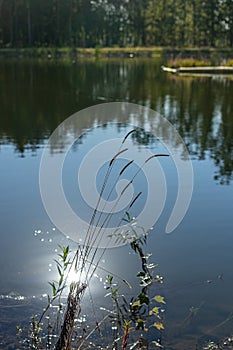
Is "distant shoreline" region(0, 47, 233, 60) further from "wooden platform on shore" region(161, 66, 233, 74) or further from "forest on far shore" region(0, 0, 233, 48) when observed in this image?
"wooden platform on shore" region(161, 66, 233, 74)

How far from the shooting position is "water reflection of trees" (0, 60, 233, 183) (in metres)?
17.1

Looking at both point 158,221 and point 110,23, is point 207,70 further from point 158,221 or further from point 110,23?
point 110,23

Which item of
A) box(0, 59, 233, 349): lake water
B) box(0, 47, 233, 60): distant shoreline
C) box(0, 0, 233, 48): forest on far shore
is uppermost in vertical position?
box(0, 0, 233, 48): forest on far shore

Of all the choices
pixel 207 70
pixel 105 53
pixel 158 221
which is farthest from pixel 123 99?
pixel 105 53

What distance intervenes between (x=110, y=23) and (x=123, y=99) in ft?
233

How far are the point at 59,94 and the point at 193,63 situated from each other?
2002cm

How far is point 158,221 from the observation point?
384 inches

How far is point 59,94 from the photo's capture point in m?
28.7

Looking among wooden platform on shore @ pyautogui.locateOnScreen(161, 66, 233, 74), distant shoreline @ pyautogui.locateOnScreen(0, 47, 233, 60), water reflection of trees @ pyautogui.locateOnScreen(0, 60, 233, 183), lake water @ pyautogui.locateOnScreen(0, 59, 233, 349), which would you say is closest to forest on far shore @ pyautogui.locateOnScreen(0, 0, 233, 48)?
distant shoreline @ pyautogui.locateOnScreen(0, 47, 233, 60)

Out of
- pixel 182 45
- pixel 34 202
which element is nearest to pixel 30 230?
pixel 34 202

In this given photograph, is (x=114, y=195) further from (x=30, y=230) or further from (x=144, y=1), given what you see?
(x=144, y=1)

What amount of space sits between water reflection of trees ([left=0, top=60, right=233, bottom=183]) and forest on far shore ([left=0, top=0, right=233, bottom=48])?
46.2 m

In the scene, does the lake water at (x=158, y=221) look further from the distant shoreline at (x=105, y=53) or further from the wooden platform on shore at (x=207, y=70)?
the distant shoreline at (x=105, y=53)

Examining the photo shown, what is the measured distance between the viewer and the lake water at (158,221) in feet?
21.7
